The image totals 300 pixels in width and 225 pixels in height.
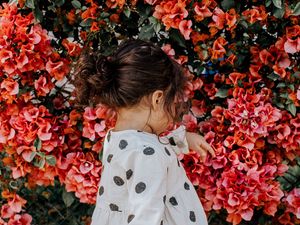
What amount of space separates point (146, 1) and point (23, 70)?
57 centimetres

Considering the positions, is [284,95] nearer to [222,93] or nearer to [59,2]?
[222,93]

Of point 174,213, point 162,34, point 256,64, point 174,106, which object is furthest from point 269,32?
point 174,213

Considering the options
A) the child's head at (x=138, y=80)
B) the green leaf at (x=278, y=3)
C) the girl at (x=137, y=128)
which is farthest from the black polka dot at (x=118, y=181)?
the green leaf at (x=278, y=3)

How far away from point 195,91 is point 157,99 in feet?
2.38

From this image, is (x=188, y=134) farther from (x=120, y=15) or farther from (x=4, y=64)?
(x=4, y=64)

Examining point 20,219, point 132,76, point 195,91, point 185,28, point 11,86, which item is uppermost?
point 132,76

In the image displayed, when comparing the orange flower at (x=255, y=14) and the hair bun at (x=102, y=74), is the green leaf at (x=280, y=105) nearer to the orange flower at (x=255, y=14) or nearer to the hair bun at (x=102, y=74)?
the orange flower at (x=255, y=14)

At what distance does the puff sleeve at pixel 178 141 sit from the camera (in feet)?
9.49

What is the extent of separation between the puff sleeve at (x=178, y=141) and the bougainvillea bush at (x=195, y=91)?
20 cm

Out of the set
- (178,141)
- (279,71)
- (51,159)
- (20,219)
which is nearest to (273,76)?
(279,71)

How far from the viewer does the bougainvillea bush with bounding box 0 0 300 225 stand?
119 inches

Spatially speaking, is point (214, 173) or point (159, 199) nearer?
point (159, 199)

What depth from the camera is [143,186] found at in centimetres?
240

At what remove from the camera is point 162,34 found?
3.21 meters
